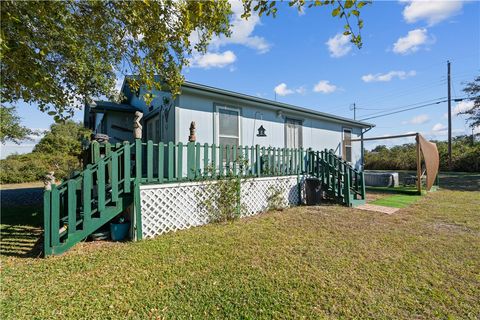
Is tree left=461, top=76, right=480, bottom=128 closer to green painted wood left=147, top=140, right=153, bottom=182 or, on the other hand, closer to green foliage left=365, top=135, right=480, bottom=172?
green foliage left=365, top=135, right=480, bottom=172

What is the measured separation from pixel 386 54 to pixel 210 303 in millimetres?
11950

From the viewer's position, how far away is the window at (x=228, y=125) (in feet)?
24.9

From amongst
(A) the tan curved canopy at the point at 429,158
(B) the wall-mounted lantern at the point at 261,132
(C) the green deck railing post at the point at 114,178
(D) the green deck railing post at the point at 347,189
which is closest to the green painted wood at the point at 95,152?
(C) the green deck railing post at the point at 114,178

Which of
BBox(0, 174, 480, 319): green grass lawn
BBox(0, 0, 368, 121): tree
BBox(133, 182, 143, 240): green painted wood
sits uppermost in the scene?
BBox(0, 0, 368, 121): tree

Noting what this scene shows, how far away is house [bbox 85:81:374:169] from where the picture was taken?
6.85 metres

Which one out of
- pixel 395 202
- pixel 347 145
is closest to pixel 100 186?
pixel 395 202

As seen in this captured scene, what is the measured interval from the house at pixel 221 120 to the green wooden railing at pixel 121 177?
119 centimetres

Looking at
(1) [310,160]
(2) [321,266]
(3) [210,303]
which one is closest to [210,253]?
(3) [210,303]

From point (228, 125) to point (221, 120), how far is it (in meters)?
0.29

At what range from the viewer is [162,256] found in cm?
384

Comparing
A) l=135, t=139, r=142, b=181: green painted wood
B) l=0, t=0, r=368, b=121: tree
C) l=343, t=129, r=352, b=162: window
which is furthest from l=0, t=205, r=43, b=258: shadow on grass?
l=343, t=129, r=352, b=162: window

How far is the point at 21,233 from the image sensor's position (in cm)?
522

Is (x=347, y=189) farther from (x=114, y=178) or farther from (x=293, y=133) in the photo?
(x=114, y=178)

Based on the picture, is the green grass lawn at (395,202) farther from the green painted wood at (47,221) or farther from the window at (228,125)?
the green painted wood at (47,221)
